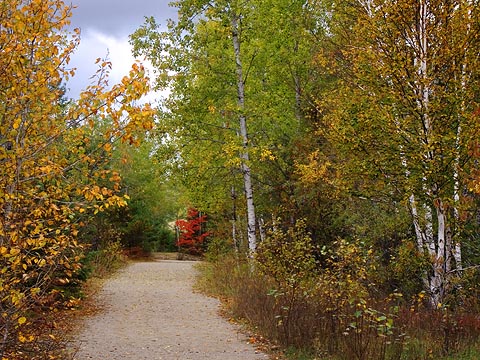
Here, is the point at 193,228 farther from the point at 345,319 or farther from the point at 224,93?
the point at 345,319

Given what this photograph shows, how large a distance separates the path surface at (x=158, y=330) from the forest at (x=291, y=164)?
27.8 inches

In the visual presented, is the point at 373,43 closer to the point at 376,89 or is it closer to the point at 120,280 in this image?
the point at 376,89

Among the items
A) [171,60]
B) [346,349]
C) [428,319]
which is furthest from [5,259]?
[171,60]

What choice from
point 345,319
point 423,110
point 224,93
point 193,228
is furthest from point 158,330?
point 193,228

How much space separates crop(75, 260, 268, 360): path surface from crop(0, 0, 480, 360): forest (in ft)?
2.32

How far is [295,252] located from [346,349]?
249 centimetres

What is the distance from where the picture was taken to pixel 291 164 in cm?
1636

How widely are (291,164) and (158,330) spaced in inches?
317

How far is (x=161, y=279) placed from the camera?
20.1 m

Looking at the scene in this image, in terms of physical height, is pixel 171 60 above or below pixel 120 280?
above

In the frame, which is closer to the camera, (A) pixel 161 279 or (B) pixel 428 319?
(B) pixel 428 319

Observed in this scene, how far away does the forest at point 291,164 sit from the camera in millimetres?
5031

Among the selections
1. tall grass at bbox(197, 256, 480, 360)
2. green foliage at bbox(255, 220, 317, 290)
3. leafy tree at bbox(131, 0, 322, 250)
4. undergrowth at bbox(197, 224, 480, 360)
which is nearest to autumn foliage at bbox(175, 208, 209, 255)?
leafy tree at bbox(131, 0, 322, 250)

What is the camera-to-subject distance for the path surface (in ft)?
25.7
